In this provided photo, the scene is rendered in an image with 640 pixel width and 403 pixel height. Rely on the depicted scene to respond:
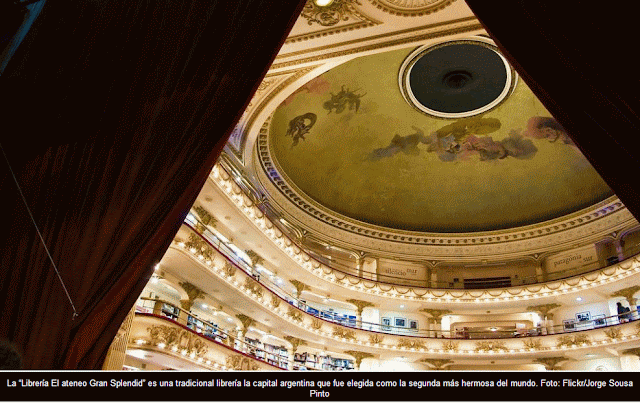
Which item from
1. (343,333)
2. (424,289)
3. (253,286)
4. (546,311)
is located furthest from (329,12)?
(546,311)

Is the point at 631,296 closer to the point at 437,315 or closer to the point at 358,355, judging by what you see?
the point at 437,315

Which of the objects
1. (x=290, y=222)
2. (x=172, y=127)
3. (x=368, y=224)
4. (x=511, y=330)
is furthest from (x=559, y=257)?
(x=172, y=127)

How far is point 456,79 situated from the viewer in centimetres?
1825

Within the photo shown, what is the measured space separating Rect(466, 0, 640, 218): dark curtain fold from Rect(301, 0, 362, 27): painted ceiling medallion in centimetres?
628

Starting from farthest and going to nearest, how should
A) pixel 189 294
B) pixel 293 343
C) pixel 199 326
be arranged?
pixel 293 343 < pixel 199 326 < pixel 189 294

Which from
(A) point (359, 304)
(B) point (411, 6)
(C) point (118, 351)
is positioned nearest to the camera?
(C) point (118, 351)

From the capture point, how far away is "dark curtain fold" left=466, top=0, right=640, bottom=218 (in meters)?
3.45

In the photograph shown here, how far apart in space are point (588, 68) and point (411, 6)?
721 centimetres

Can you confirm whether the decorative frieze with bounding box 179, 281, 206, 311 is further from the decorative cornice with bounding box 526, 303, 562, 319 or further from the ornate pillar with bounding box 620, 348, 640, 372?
the ornate pillar with bounding box 620, 348, 640, 372

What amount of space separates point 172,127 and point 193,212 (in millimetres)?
11184

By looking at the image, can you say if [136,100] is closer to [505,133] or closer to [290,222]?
[290,222]

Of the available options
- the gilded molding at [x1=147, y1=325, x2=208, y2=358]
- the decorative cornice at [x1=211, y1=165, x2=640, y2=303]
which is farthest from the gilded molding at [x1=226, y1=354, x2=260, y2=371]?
the decorative cornice at [x1=211, y1=165, x2=640, y2=303]

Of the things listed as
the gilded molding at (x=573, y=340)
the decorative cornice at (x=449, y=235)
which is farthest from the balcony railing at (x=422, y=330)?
the decorative cornice at (x=449, y=235)

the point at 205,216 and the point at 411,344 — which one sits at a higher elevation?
the point at 205,216
